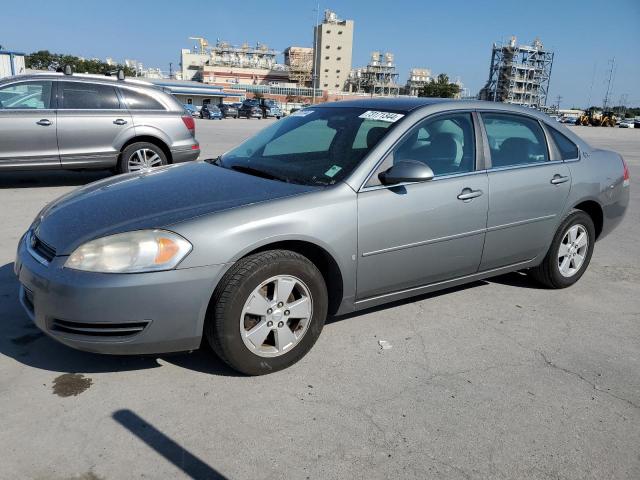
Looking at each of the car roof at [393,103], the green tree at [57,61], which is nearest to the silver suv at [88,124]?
the car roof at [393,103]

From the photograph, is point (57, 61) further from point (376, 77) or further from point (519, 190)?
point (519, 190)

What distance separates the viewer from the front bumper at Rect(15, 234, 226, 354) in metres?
2.55

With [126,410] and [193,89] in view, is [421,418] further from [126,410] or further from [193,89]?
[193,89]

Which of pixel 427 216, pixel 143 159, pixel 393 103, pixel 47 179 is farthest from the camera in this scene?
pixel 47 179

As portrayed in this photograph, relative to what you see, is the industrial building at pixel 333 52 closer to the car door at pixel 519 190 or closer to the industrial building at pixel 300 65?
the industrial building at pixel 300 65

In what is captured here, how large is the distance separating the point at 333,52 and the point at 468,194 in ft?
460

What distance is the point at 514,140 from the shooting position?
Result: 13.5 ft

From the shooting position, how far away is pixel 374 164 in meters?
3.29

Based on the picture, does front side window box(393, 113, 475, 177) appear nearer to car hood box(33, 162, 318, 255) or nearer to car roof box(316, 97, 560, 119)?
car roof box(316, 97, 560, 119)

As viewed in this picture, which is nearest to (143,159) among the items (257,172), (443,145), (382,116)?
(257,172)

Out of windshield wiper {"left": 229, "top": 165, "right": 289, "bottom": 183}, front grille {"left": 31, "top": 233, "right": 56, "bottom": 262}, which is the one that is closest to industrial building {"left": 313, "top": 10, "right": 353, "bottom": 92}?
windshield wiper {"left": 229, "top": 165, "right": 289, "bottom": 183}

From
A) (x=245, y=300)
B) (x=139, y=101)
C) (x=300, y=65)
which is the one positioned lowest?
(x=245, y=300)

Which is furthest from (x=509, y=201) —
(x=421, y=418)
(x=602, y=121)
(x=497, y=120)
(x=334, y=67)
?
(x=334, y=67)

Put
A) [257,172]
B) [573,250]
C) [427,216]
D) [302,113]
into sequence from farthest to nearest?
[573,250] < [302,113] < [257,172] < [427,216]
